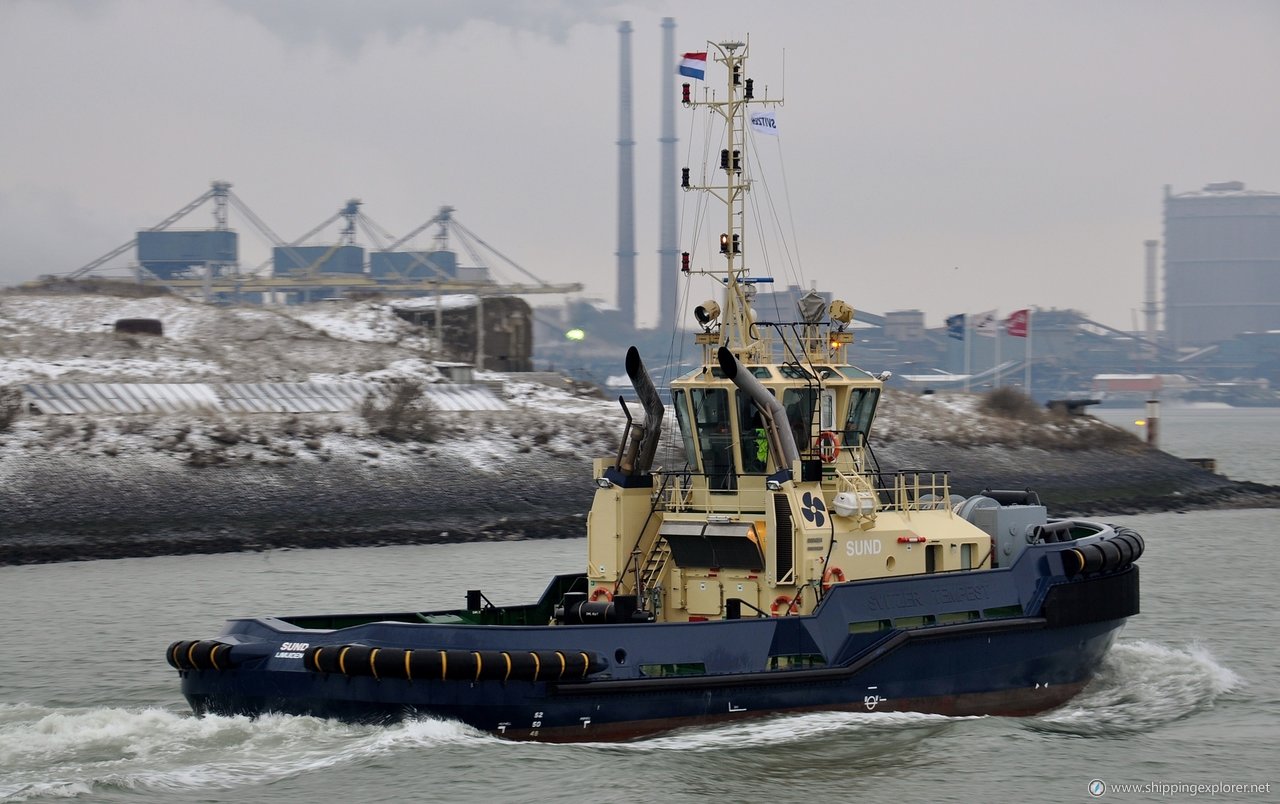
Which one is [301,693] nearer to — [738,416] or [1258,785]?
[738,416]

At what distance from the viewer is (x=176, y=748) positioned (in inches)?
490

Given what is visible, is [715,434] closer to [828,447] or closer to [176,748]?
[828,447]

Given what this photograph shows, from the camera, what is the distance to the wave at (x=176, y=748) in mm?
11750

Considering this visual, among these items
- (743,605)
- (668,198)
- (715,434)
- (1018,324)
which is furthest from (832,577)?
(668,198)

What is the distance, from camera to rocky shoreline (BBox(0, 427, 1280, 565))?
2908cm

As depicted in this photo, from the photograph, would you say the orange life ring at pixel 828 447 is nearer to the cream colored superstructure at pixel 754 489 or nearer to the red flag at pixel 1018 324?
the cream colored superstructure at pixel 754 489

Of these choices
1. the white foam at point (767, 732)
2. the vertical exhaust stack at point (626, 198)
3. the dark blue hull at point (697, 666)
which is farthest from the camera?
the vertical exhaust stack at point (626, 198)

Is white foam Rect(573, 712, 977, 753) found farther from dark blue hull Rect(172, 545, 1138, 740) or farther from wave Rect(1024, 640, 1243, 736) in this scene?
wave Rect(1024, 640, 1243, 736)

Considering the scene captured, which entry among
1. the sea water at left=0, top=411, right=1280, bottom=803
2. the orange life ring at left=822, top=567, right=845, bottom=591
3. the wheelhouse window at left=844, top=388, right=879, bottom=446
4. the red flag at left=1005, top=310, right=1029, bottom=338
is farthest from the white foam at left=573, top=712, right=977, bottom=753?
the red flag at left=1005, top=310, right=1029, bottom=338

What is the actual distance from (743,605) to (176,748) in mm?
4849

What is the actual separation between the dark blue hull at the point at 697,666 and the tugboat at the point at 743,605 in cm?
2

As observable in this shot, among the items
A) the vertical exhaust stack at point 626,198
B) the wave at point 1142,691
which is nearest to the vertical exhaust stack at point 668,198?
the vertical exhaust stack at point 626,198

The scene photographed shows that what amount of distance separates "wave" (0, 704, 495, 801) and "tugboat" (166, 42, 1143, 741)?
0.58 ft

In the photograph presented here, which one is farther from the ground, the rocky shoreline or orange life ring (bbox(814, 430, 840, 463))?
orange life ring (bbox(814, 430, 840, 463))
